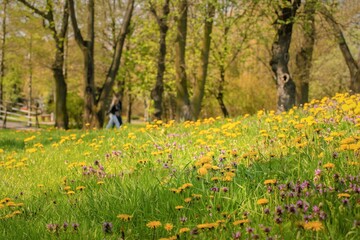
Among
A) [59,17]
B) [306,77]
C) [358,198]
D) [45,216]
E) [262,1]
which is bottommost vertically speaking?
[45,216]

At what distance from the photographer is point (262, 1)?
14.5m

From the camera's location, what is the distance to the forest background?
16.3 metres

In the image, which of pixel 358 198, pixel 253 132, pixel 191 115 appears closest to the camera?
pixel 358 198

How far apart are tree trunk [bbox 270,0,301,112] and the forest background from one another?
36mm

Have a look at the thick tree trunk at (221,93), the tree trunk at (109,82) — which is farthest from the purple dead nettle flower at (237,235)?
the thick tree trunk at (221,93)

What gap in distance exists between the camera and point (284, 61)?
48.3ft

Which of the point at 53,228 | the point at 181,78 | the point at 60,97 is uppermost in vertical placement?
the point at 181,78

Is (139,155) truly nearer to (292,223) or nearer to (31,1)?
(292,223)

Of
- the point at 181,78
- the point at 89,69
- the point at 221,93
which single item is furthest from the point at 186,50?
the point at 89,69

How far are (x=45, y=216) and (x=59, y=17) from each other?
21.0 m

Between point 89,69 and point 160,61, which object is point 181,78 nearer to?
point 160,61

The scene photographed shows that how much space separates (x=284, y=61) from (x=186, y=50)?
17.5 meters

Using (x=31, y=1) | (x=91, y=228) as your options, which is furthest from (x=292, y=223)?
(x=31, y=1)

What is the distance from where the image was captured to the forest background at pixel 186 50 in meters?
16.3
